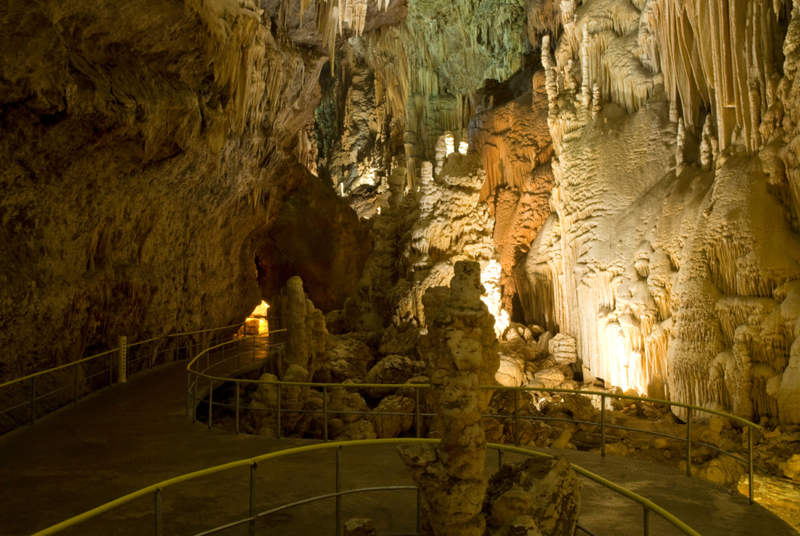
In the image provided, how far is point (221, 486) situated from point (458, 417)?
268 centimetres

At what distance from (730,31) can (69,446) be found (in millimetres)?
13354

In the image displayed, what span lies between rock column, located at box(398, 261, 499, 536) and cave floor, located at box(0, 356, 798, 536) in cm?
79

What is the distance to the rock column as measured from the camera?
3826 millimetres

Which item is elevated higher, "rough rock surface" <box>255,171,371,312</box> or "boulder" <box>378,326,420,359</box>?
"rough rock surface" <box>255,171,371,312</box>

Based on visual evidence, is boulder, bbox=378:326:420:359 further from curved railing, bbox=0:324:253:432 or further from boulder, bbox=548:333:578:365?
curved railing, bbox=0:324:253:432

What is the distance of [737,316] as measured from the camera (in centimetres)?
1073

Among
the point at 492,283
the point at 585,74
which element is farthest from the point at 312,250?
the point at 585,74

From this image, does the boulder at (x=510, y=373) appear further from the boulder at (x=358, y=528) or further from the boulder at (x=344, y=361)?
the boulder at (x=358, y=528)

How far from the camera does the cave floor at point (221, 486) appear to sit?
4508 mm

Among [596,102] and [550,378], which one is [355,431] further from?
[596,102]

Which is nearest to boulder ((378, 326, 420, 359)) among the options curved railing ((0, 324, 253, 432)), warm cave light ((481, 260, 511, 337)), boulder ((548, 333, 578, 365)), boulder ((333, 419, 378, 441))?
warm cave light ((481, 260, 511, 337))

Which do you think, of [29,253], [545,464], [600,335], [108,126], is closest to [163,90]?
[108,126]

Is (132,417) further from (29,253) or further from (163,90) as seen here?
(163,90)

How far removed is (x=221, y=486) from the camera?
211 inches
